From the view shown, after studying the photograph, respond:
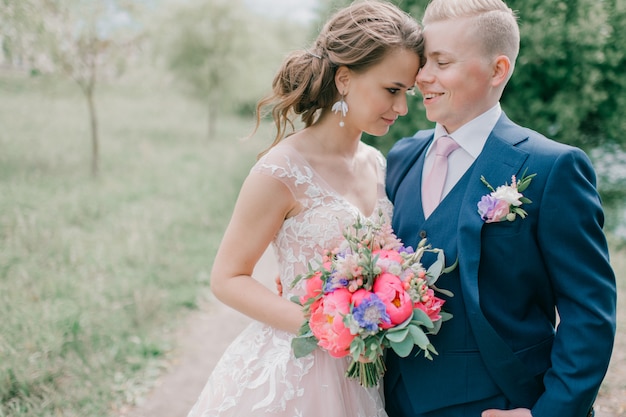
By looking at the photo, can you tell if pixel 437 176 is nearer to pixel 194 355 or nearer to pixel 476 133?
pixel 476 133

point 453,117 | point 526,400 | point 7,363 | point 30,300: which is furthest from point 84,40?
point 526,400

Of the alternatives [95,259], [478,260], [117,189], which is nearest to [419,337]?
[478,260]

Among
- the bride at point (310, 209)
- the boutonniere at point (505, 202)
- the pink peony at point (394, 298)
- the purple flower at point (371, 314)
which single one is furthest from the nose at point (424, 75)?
the purple flower at point (371, 314)

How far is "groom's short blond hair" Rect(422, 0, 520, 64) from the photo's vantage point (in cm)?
221

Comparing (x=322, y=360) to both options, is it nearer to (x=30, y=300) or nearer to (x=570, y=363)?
(x=570, y=363)

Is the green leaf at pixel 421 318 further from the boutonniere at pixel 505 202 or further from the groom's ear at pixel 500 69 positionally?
the groom's ear at pixel 500 69

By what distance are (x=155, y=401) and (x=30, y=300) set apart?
1836 mm

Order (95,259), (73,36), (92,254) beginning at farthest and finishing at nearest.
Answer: (73,36) → (92,254) → (95,259)

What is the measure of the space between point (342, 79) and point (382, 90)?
0.24 m

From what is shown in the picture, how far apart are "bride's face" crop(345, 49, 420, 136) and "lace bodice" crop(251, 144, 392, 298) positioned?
393 millimetres

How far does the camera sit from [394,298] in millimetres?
1878

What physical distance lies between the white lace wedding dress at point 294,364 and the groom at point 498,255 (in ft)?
0.88

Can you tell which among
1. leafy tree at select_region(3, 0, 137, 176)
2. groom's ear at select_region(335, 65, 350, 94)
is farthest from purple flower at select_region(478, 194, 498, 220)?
leafy tree at select_region(3, 0, 137, 176)

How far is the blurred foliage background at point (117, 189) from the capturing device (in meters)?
4.40
